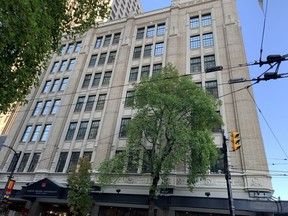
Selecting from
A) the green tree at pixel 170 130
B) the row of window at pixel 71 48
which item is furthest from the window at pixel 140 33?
the green tree at pixel 170 130

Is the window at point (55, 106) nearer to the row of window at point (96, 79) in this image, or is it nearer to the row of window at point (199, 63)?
the row of window at point (96, 79)

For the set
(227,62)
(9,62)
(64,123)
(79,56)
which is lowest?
(9,62)

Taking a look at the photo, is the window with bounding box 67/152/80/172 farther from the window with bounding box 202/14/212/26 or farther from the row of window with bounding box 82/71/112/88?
the window with bounding box 202/14/212/26

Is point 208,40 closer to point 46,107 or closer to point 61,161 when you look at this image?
point 61,161

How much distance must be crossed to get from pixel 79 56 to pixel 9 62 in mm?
24103

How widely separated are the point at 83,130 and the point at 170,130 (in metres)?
13.5

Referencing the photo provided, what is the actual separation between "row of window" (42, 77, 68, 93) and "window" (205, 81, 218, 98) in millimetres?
19236

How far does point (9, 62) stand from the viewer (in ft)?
31.5

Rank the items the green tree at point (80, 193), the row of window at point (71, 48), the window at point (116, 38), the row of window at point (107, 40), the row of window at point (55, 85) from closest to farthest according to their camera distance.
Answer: the green tree at point (80, 193), the row of window at point (55, 85), the window at point (116, 38), the row of window at point (107, 40), the row of window at point (71, 48)

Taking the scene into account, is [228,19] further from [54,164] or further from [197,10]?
[54,164]

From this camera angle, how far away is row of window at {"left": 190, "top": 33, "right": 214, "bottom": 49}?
84.0 ft

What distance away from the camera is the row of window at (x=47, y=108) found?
93.5 feet

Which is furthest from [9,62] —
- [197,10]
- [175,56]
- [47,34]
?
[197,10]

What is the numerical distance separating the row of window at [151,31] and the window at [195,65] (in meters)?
7.09
